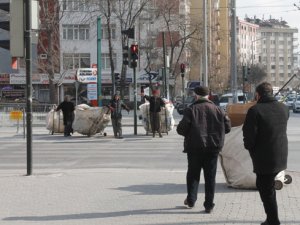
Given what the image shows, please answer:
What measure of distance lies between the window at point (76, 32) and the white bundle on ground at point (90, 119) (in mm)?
47023

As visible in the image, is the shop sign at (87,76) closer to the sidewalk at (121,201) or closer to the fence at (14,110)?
the fence at (14,110)

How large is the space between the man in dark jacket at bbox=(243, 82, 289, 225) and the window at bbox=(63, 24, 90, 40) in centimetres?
6381

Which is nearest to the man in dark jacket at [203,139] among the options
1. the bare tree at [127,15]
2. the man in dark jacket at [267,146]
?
the man in dark jacket at [267,146]

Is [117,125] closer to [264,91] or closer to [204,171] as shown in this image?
[204,171]

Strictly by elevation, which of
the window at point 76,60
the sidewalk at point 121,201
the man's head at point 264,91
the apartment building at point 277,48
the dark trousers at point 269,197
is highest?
the apartment building at point 277,48

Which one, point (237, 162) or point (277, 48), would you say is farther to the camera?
point (277, 48)

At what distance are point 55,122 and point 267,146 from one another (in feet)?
62.4

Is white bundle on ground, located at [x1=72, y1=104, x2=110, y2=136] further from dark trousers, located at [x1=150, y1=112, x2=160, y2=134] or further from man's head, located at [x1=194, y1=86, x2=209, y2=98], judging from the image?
man's head, located at [x1=194, y1=86, x2=209, y2=98]

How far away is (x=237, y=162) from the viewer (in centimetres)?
985

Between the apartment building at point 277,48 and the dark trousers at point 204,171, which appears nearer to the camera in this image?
the dark trousers at point 204,171

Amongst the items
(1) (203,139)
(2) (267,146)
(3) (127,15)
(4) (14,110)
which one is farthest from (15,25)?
(3) (127,15)

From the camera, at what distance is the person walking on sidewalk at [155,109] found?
22469 millimetres

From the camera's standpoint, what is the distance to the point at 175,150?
1769 centimetres

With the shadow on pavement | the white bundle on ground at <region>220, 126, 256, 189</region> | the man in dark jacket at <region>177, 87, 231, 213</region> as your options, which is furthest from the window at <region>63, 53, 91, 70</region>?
the man in dark jacket at <region>177, 87, 231, 213</region>
